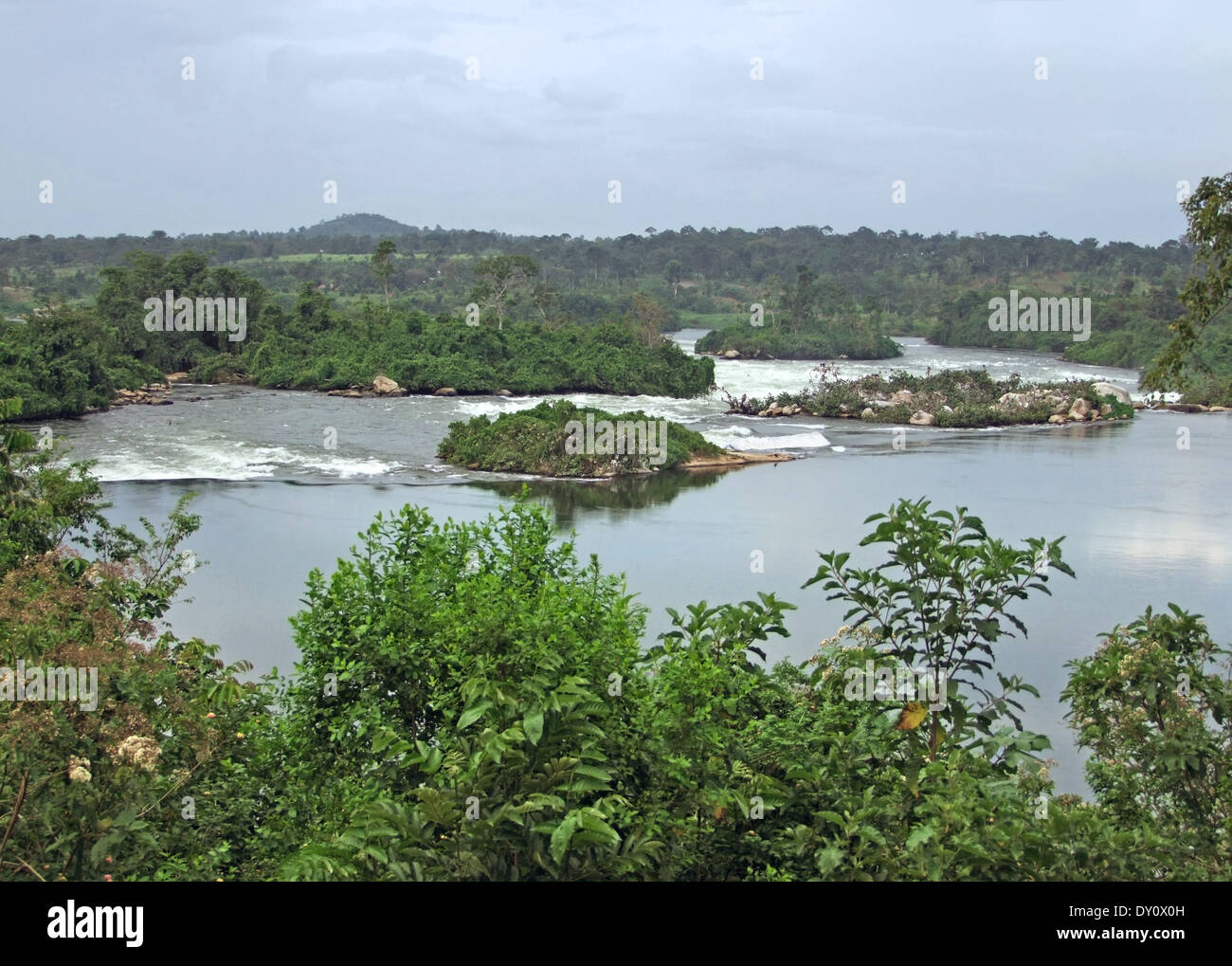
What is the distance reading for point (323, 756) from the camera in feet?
15.6

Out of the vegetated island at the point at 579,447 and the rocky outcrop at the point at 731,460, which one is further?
the rocky outcrop at the point at 731,460

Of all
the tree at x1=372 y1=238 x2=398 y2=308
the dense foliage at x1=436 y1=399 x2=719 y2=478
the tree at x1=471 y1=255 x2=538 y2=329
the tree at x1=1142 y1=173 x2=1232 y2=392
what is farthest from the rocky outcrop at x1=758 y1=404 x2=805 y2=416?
the tree at x1=1142 y1=173 x2=1232 y2=392

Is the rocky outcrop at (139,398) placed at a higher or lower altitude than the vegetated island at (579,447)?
higher

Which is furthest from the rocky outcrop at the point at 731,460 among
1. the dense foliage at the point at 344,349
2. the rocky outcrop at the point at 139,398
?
the rocky outcrop at the point at 139,398

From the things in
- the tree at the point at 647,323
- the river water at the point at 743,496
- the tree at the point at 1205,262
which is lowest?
the river water at the point at 743,496

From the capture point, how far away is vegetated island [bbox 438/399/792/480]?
938 inches

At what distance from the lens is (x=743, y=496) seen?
2122 centimetres

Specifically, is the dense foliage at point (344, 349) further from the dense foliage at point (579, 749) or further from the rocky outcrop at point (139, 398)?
the dense foliage at point (579, 749)

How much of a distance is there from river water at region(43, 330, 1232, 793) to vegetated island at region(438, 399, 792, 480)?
675mm

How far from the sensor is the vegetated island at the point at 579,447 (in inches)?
938

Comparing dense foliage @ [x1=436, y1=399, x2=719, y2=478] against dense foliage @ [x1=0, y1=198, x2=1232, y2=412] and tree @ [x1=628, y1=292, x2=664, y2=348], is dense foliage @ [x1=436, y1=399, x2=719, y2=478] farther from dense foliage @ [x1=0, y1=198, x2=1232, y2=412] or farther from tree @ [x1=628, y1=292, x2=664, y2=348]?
tree @ [x1=628, y1=292, x2=664, y2=348]

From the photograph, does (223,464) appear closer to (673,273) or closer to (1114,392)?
(1114,392)

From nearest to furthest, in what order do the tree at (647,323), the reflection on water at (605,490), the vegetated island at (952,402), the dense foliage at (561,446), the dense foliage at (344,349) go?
1. the reflection on water at (605,490)
2. the dense foliage at (561,446)
3. the vegetated island at (952,402)
4. the dense foliage at (344,349)
5. the tree at (647,323)
